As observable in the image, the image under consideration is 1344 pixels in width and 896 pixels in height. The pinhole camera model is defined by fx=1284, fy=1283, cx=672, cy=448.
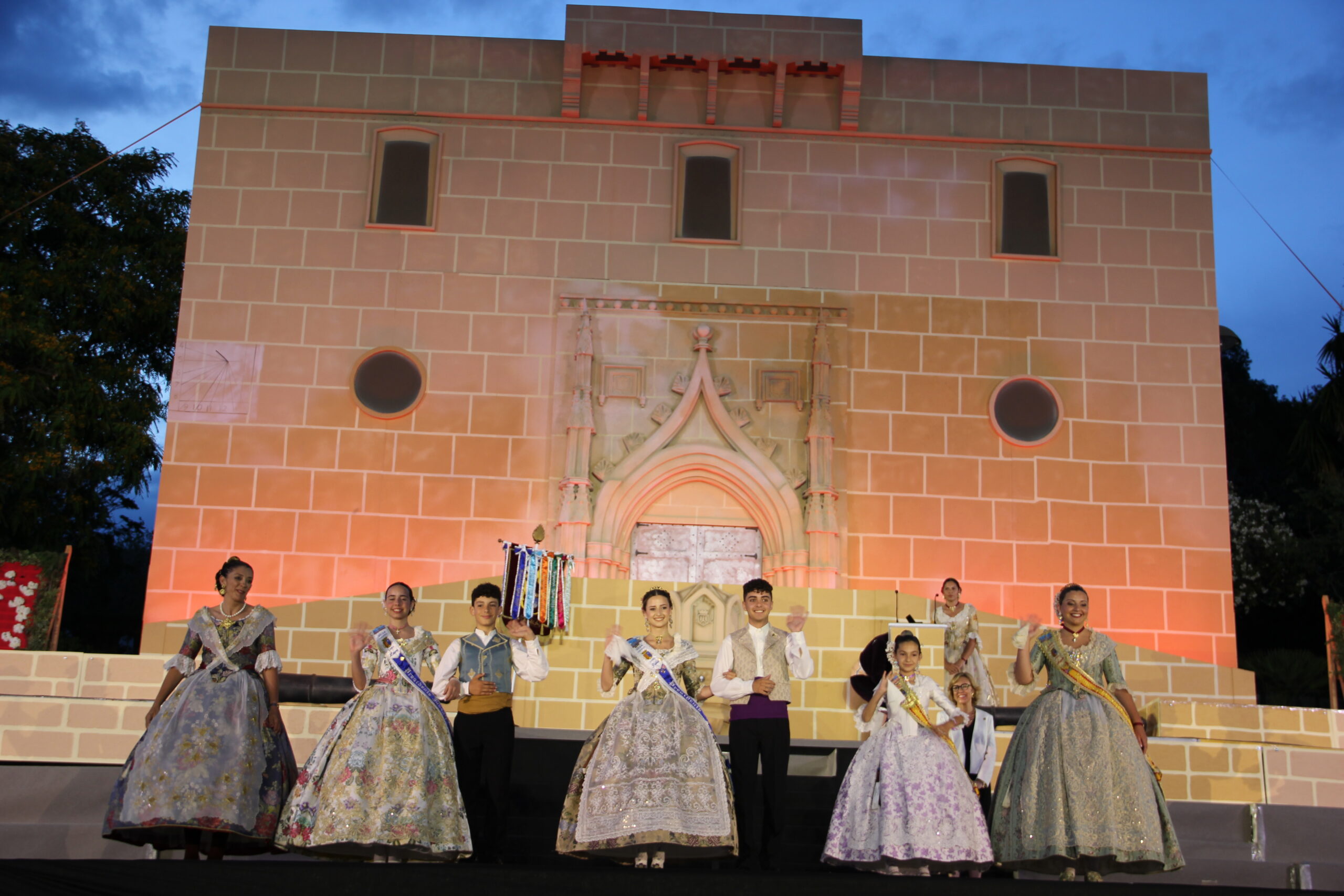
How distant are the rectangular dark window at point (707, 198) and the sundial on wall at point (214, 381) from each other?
496 centimetres

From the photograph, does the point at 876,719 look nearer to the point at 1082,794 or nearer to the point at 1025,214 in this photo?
the point at 1082,794

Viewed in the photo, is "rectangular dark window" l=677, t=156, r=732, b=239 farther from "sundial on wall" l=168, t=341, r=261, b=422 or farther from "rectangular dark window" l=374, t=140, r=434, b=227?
"sundial on wall" l=168, t=341, r=261, b=422

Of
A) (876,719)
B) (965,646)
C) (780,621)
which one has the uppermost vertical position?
(780,621)

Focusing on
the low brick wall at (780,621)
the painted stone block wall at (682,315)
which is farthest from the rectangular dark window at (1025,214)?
the low brick wall at (780,621)

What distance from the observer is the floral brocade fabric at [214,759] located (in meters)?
6.11

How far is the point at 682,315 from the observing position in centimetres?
1415

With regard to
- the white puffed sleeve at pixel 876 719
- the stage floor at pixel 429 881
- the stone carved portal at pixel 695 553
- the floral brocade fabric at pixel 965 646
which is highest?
the stone carved portal at pixel 695 553

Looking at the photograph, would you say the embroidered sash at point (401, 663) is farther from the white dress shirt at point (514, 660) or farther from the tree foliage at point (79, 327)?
the tree foliage at point (79, 327)

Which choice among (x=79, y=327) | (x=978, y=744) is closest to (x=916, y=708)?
(x=978, y=744)

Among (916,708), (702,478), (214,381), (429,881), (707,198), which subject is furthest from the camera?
(707,198)

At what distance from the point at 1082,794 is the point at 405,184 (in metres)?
10.7

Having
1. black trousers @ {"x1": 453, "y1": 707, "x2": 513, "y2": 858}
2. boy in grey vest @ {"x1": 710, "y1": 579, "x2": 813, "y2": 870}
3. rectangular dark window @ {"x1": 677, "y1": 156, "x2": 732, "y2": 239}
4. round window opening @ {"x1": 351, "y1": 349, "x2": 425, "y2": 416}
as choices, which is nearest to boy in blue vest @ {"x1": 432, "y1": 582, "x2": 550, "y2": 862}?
black trousers @ {"x1": 453, "y1": 707, "x2": 513, "y2": 858}

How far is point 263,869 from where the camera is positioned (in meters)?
4.57

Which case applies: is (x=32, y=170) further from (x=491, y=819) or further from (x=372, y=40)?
(x=491, y=819)
